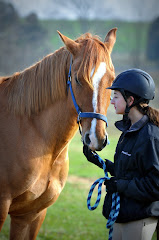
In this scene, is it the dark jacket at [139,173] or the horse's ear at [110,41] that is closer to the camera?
the dark jacket at [139,173]

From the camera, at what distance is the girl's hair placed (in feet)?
7.21

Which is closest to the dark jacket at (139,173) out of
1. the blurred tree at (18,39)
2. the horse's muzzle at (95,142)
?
the horse's muzzle at (95,142)

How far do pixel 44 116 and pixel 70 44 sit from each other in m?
0.71

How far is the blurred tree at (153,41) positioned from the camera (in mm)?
Result: 10605

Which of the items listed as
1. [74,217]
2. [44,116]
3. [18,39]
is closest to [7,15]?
[18,39]

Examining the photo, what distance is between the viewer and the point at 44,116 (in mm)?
2744

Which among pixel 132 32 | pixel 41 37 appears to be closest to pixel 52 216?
pixel 132 32

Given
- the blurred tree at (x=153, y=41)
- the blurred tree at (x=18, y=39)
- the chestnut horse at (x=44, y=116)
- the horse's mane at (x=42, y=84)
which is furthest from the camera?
the blurred tree at (x=18, y=39)

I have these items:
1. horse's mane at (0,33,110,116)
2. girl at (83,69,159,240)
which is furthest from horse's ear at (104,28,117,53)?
girl at (83,69,159,240)

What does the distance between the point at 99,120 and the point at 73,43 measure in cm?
75

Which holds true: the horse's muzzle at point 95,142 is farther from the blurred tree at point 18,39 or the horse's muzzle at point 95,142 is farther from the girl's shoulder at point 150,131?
the blurred tree at point 18,39

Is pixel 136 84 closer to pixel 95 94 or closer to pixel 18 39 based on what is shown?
pixel 95 94

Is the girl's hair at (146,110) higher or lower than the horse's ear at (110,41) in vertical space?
lower

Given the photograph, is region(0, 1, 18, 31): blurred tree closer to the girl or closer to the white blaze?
the white blaze
